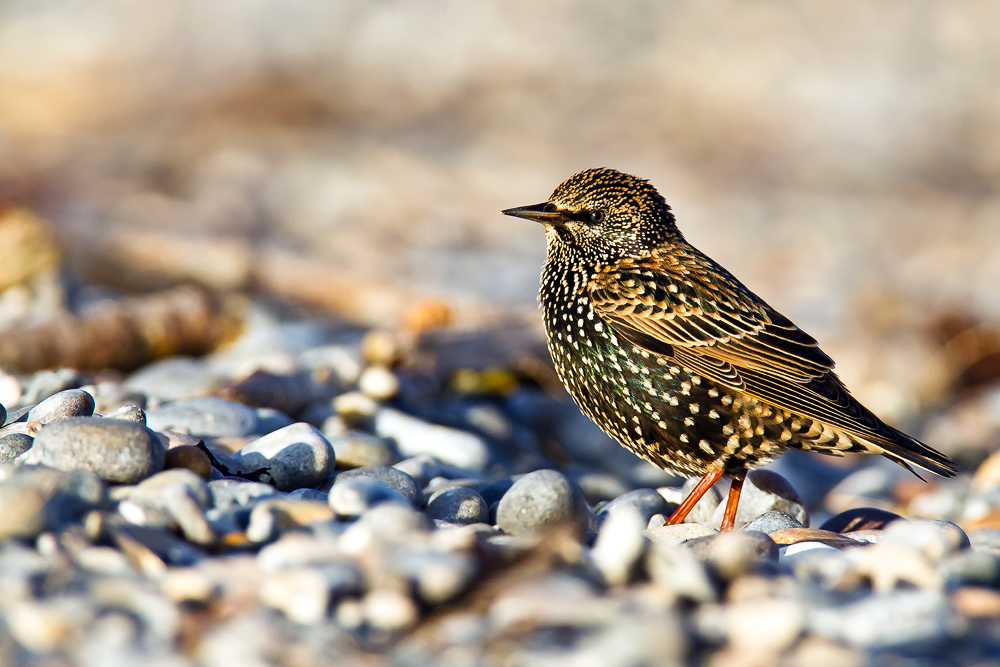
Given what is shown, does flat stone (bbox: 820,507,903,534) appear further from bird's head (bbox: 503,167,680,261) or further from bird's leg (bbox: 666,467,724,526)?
bird's head (bbox: 503,167,680,261)

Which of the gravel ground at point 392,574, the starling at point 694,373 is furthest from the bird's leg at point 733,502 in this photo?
the gravel ground at point 392,574

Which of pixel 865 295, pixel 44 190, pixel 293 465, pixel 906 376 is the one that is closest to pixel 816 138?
pixel 865 295

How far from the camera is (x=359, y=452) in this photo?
402 centimetres

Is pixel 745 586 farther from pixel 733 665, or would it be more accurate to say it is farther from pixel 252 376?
pixel 252 376

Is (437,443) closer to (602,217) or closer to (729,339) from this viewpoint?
(602,217)

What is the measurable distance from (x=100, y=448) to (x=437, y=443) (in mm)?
Result: 2250

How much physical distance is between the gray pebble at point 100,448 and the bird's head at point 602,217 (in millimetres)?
2020

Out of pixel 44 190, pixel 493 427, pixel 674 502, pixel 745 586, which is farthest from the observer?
pixel 44 190

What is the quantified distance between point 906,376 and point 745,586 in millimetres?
6123

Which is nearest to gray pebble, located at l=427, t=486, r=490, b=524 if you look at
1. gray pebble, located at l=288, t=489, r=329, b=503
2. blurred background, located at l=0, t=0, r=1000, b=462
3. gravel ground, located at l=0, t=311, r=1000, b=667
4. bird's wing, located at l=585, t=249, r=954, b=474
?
gravel ground, located at l=0, t=311, r=1000, b=667

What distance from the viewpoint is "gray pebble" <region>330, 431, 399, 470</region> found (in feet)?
13.1

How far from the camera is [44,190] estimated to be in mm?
9969

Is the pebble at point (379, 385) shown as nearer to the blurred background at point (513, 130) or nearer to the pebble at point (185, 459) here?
the pebble at point (185, 459)

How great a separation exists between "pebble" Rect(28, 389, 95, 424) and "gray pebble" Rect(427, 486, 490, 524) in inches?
49.5
